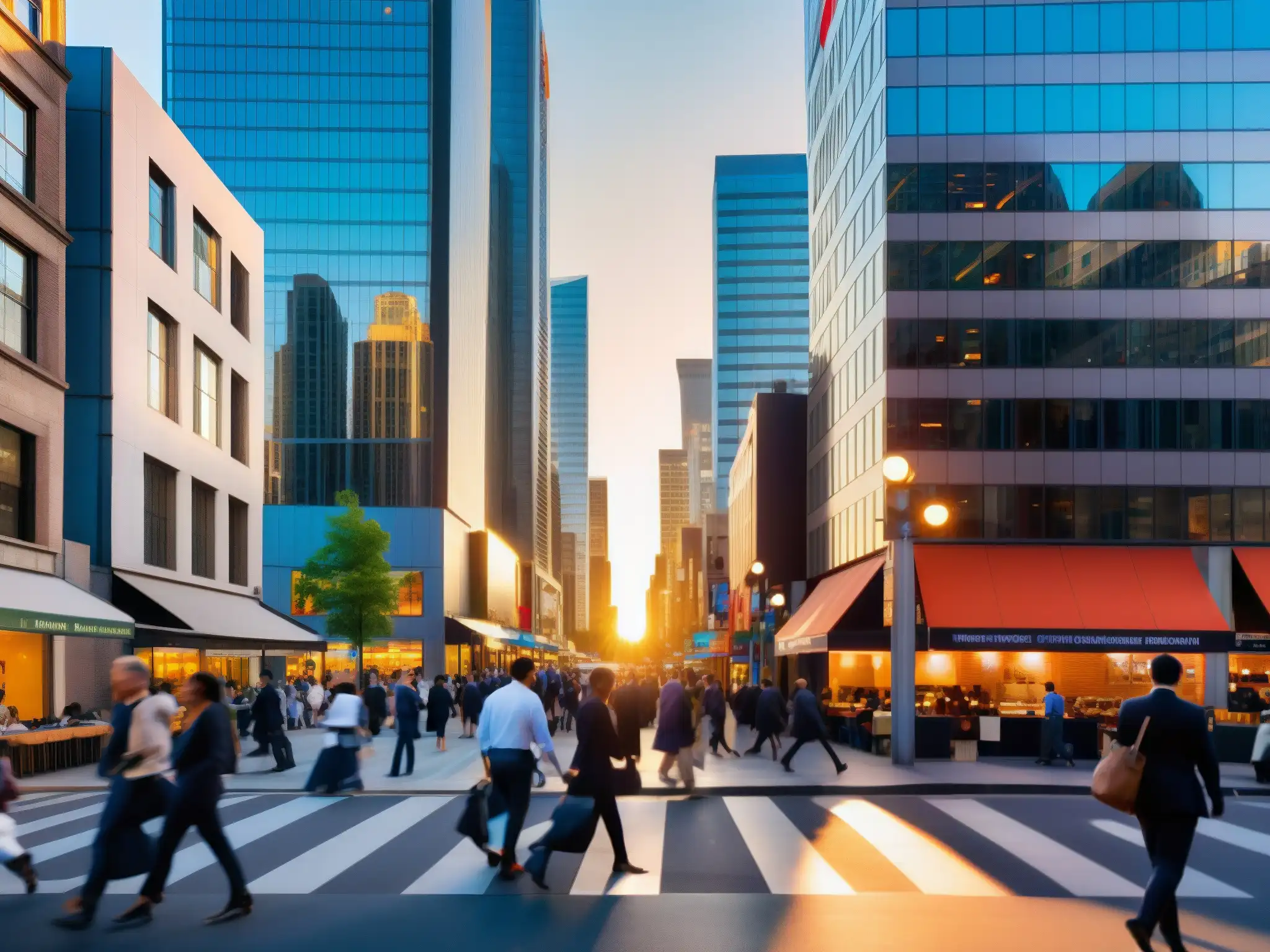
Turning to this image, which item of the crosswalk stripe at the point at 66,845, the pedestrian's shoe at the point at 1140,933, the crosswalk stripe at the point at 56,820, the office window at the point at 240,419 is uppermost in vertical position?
the office window at the point at 240,419

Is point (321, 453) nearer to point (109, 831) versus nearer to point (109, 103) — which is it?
point (109, 103)

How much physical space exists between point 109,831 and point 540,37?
175 metres

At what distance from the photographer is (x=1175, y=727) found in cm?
750

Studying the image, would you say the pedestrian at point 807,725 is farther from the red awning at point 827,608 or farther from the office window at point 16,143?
the office window at point 16,143

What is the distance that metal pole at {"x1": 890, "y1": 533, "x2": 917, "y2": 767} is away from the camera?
21375 mm

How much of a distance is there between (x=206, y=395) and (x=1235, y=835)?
1216 inches

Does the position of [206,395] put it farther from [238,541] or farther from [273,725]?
[273,725]

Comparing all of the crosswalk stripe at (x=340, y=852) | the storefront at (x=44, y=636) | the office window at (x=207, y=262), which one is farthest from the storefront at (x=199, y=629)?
the crosswalk stripe at (x=340, y=852)

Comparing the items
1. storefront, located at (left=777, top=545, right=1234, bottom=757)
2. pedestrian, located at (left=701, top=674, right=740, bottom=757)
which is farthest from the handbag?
storefront, located at (left=777, top=545, right=1234, bottom=757)

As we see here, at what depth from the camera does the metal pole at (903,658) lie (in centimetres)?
2138

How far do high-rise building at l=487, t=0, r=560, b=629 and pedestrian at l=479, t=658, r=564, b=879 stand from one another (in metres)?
126

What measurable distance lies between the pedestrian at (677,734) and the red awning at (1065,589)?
13.9m

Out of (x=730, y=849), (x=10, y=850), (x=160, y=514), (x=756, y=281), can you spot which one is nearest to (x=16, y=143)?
(x=160, y=514)

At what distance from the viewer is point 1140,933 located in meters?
7.17
